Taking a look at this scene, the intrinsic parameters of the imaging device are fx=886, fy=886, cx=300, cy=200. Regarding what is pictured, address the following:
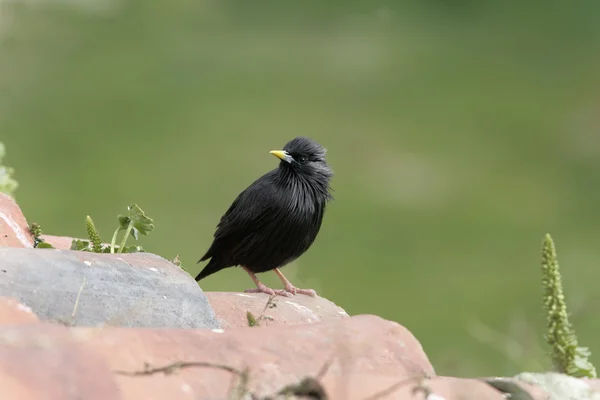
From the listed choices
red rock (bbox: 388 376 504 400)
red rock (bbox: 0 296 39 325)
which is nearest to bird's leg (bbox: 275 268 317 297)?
red rock (bbox: 388 376 504 400)

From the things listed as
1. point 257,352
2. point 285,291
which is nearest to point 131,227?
point 285,291

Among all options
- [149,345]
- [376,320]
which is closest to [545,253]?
[376,320]

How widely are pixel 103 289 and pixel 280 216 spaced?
2.06 metres

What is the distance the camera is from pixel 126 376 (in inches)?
79.4

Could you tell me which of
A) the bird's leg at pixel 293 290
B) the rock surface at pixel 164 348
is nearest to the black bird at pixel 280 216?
the bird's leg at pixel 293 290

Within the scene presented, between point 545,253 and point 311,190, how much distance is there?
209cm

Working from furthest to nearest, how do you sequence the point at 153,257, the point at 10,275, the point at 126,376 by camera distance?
the point at 153,257
the point at 10,275
the point at 126,376

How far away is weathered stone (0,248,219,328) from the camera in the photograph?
2598 millimetres

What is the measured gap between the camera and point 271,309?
13.0ft

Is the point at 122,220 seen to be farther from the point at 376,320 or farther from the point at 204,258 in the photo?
the point at 376,320

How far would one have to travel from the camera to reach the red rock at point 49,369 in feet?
6.01

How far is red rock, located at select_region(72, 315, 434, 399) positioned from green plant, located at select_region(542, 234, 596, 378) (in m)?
0.55

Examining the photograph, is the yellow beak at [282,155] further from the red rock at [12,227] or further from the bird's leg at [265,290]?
the red rock at [12,227]

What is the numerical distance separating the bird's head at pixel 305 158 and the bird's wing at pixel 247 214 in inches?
6.1
